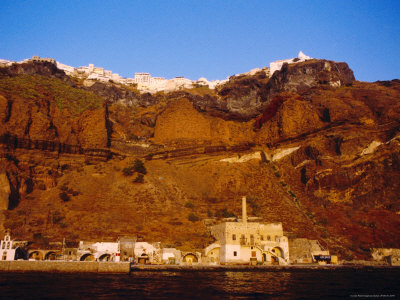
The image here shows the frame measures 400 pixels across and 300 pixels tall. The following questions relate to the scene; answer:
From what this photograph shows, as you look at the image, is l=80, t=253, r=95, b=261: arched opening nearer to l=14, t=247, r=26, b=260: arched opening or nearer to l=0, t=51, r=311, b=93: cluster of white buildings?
l=14, t=247, r=26, b=260: arched opening

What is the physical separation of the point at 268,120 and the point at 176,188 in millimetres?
32117

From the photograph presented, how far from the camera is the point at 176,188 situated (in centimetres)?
7038

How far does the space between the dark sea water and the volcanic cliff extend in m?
15.8

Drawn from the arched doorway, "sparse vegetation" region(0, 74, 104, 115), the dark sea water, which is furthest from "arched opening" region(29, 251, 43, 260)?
"sparse vegetation" region(0, 74, 104, 115)

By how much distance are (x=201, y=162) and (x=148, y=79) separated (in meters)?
69.7

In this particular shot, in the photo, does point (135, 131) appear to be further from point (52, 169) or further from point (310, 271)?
point (310, 271)

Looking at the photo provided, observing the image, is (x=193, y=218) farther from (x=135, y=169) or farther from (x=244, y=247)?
(x=135, y=169)

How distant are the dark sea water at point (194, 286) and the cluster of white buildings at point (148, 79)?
90.4 m

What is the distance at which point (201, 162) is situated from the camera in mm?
80812

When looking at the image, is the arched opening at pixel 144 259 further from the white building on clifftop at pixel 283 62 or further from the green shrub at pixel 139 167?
the white building on clifftop at pixel 283 62

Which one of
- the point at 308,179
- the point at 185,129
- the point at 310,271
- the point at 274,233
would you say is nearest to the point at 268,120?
the point at 185,129

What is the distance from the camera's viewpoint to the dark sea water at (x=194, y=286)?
2648 centimetres

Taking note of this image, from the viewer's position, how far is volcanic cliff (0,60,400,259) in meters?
57.3

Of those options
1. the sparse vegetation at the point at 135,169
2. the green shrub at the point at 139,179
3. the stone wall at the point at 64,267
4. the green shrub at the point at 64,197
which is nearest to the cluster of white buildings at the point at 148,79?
the sparse vegetation at the point at 135,169
